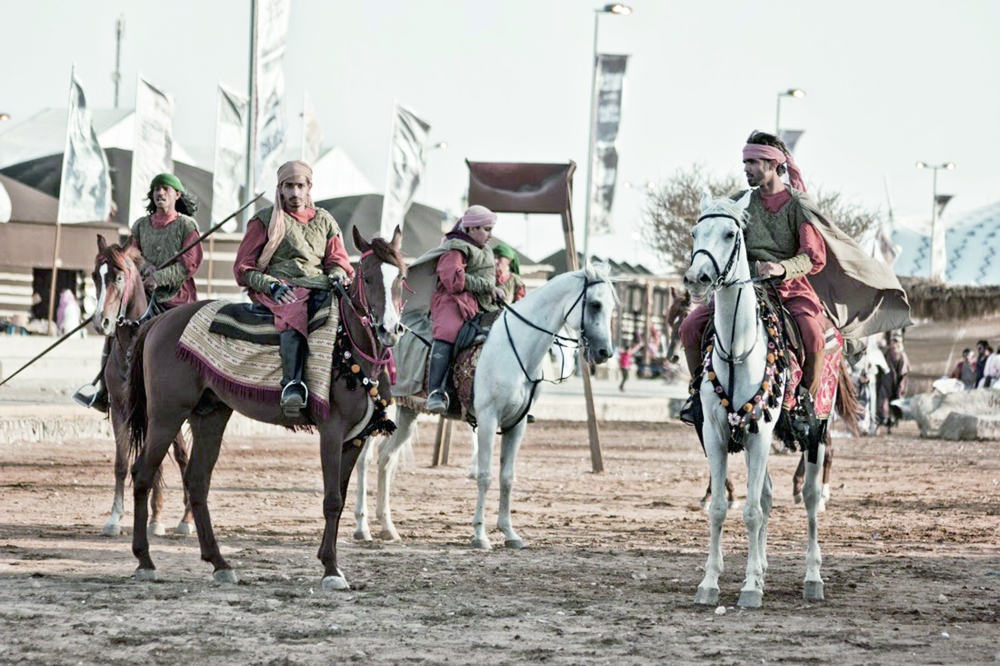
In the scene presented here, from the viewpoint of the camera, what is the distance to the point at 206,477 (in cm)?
972

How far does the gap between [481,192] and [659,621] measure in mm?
10664

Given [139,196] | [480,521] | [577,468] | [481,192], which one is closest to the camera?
[480,521]

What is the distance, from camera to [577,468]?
768 inches

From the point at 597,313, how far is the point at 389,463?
2109 millimetres

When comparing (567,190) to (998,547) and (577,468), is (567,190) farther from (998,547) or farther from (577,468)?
(998,547)

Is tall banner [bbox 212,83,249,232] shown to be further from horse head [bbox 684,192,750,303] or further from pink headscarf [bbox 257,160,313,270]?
horse head [bbox 684,192,750,303]

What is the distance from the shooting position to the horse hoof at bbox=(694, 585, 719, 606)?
8.68 metres

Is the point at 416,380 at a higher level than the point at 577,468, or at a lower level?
higher

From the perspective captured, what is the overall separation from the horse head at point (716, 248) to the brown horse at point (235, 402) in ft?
6.02

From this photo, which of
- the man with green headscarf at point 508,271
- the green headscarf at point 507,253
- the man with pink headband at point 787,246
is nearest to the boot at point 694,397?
the man with pink headband at point 787,246

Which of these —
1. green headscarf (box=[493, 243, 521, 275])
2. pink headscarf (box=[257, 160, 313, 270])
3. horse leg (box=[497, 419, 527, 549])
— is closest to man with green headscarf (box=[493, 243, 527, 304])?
green headscarf (box=[493, 243, 521, 275])

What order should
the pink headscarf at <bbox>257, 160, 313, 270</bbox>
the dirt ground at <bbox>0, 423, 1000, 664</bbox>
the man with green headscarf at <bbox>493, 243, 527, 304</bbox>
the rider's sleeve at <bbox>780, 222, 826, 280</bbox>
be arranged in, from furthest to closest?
the man with green headscarf at <bbox>493, 243, 527, 304</bbox> < the pink headscarf at <bbox>257, 160, 313, 270</bbox> < the rider's sleeve at <bbox>780, 222, 826, 280</bbox> < the dirt ground at <bbox>0, 423, 1000, 664</bbox>

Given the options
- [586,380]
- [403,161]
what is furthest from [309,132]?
[586,380]

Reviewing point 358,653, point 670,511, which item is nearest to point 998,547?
point 670,511
